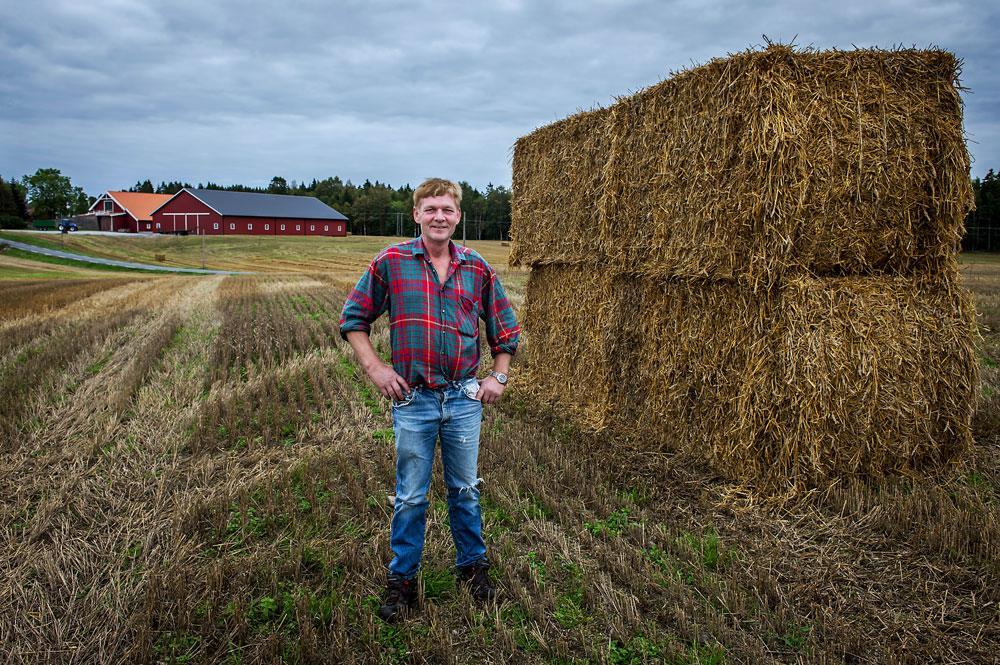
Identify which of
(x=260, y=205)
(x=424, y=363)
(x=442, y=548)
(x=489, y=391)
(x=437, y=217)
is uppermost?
(x=260, y=205)

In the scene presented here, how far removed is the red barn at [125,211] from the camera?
73.4 meters

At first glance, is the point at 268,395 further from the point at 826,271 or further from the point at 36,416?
the point at 826,271

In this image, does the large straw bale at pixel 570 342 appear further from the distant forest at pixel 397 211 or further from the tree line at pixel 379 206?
the distant forest at pixel 397 211

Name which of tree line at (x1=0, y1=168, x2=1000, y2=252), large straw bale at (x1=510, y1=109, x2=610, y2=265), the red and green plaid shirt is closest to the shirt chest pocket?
the red and green plaid shirt

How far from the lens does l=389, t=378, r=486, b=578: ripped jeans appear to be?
3.12m

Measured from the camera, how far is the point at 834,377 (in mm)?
4602

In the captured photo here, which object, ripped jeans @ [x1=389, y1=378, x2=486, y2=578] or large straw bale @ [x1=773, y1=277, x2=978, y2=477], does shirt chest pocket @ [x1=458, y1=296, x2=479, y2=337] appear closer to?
ripped jeans @ [x1=389, y1=378, x2=486, y2=578]

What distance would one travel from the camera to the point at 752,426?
4789 mm

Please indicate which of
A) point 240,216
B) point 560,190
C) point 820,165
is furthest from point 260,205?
point 820,165

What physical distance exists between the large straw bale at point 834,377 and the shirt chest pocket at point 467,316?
98.6 inches

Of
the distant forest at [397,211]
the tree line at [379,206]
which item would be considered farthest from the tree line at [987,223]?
the distant forest at [397,211]

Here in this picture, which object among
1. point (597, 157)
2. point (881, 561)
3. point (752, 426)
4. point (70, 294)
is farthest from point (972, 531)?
point (70, 294)

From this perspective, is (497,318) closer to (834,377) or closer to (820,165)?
(834,377)

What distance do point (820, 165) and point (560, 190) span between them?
3319mm
